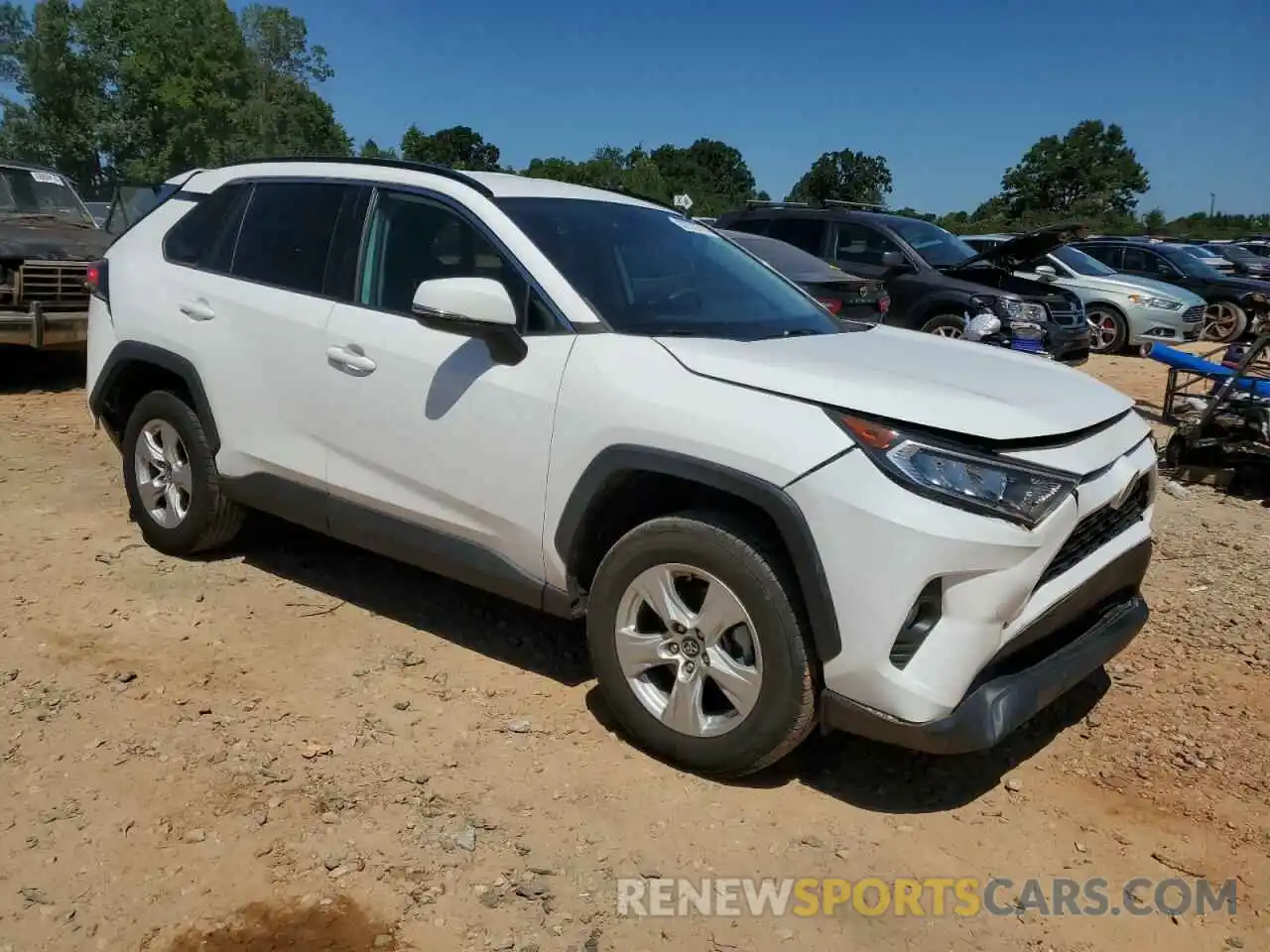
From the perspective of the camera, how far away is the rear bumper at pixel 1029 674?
9.15ft

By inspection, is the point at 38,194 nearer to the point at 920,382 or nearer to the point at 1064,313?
the point at 920,382

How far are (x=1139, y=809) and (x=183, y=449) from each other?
398 cm

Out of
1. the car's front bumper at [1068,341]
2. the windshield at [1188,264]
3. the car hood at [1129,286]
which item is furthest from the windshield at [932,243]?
the windshield at [1188,264]

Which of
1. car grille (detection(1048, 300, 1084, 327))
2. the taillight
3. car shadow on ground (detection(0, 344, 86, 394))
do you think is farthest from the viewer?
car grille (detection(1048, 300, 1084, 327))

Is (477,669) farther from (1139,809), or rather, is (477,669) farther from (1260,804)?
(1260,804)

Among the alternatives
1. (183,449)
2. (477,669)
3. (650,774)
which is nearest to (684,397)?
(650,774)

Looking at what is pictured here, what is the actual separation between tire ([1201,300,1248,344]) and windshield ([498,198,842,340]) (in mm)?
14751

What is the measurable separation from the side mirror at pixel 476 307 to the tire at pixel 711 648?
78 centimetres

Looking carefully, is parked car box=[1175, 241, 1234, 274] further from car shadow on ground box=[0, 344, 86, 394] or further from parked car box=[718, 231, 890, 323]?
car shadow on ground box=[0, 344, 86, 394]

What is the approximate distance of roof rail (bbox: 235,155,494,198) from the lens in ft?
12.6

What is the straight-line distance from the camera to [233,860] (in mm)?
2809

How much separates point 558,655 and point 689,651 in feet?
3.63

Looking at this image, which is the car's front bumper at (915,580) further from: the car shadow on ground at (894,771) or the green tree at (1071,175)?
the green tree at (1071,175)

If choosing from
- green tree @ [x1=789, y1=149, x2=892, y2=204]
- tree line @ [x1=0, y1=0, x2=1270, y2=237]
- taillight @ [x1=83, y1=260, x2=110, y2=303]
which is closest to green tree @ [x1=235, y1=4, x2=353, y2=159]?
tree line @ [x1=0, y1=0, x2=1270, y2=237]
